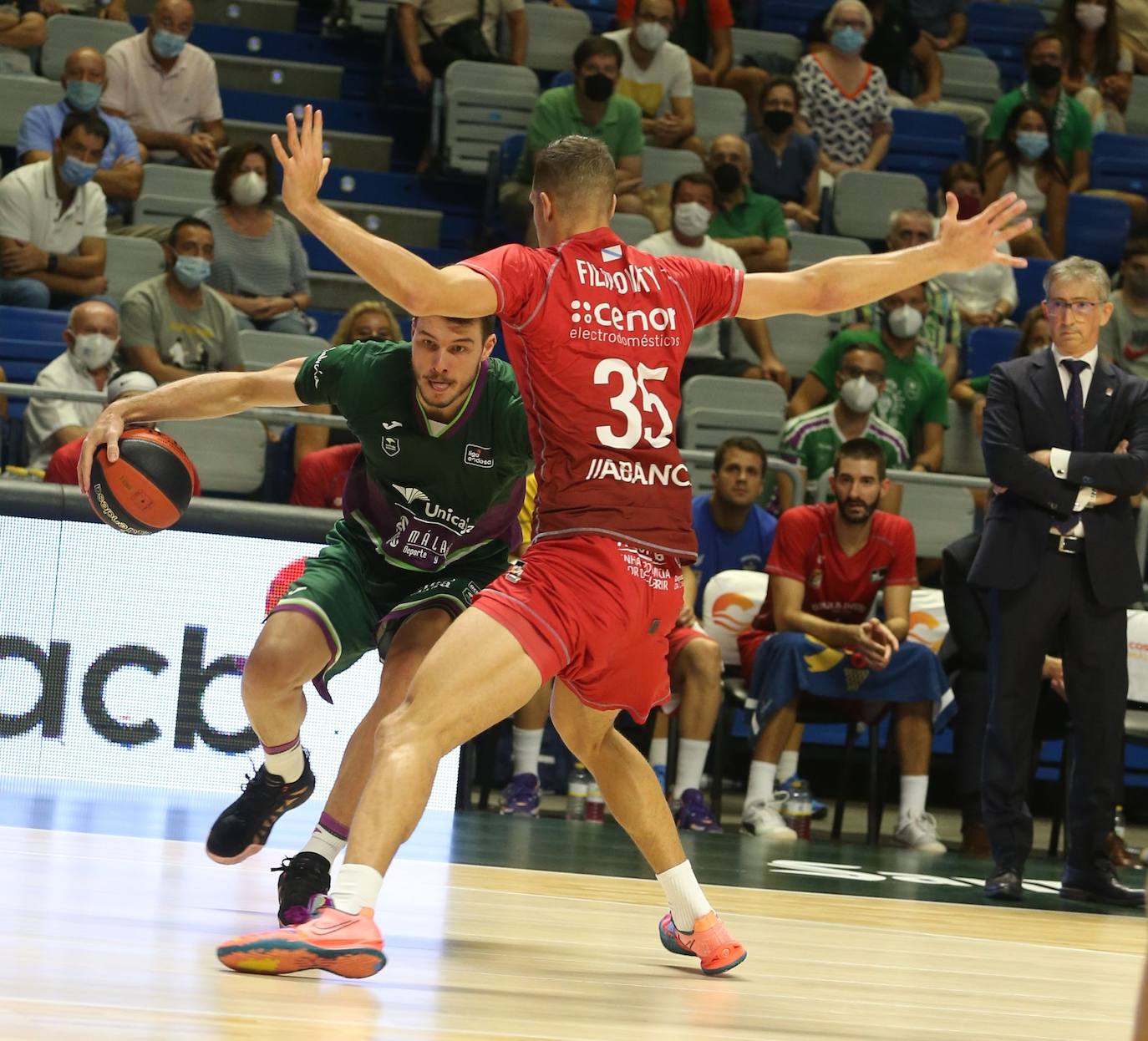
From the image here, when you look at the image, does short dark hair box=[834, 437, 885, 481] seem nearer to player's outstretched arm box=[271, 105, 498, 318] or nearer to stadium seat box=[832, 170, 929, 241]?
stadium seat box=[832, 170, 929, 241]

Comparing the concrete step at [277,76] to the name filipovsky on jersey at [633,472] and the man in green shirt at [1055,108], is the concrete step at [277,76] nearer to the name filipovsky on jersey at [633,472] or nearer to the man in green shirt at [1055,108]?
the man in green shirt at [1055,108]

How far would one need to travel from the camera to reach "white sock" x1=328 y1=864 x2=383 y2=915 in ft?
10.1

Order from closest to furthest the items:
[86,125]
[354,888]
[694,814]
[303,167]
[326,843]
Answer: [354,888] < [303,167] < [326,843] < [694,814] < [86,125]

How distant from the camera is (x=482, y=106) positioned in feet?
34.8

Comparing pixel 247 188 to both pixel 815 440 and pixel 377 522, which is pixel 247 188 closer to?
pixel 815 440

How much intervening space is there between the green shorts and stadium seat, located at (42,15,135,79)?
6.92m

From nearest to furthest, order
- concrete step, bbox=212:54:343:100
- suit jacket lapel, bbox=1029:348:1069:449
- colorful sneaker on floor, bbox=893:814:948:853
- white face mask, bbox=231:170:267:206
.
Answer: suit jacket lapel, bbox=1029:348:1069:449
colorful sneaker on floor, bbox=893:814:948:853
white face mask, bbox=231:170:267:206
concrete step, bbox=212:54:343:100

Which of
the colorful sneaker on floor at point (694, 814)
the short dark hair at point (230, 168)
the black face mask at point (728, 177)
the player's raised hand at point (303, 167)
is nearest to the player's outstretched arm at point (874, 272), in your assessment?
the player's raised hand at point (303, 167)

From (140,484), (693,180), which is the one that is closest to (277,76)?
(693,180)

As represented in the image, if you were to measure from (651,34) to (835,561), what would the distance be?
15.1 ft

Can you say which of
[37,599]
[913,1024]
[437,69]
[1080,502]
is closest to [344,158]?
[437,69]

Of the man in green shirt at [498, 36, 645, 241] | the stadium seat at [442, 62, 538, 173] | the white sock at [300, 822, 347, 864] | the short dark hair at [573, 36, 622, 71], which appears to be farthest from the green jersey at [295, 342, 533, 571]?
the stadium seat at [442, 62, 538, 173]

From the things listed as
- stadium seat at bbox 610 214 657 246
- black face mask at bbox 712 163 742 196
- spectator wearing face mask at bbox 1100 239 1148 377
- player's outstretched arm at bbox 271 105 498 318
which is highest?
black face mask at bbox 712 163 742 196

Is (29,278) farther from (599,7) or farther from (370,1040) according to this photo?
(370,1040)
